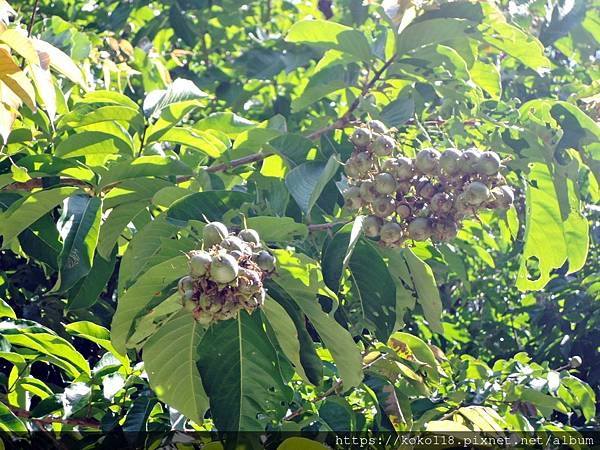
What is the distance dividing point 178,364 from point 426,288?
49 centimetres

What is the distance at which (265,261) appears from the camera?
1327 mm

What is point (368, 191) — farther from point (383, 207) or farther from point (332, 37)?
point (332, 37)

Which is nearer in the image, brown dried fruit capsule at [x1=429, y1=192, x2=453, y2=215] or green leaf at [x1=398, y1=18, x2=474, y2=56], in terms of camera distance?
brown dried fruit capsule at [x1=429, y1=192, x2=453, y2=215]

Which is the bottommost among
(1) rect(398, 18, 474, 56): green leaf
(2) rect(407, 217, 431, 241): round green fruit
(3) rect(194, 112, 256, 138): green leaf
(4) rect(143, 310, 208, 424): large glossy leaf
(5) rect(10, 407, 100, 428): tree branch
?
(5) rect(10, 407, 100, 428): tree branch

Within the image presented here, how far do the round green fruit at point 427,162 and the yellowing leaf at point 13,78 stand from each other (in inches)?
25.8

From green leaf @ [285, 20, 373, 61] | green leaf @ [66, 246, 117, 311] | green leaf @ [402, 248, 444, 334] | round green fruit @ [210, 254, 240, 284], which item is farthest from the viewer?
green leaf @ [285, 20, 373, 61]

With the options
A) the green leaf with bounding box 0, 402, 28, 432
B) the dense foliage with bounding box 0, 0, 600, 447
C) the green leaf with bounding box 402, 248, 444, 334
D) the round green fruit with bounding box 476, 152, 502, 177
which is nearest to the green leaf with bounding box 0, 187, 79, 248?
the dense foliage with bounding box 0, 0, 600, 447

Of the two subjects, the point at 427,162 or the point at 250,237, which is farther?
the point at 427,162

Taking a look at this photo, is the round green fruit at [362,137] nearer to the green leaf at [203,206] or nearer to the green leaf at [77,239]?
the green leaf at [203,206]

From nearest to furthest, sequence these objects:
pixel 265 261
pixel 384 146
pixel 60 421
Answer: pixel 265 261, pixel 384 146, pixel 60 421

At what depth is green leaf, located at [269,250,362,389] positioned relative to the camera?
1411 millimetres

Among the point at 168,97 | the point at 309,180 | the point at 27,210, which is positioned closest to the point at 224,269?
the point at 309,180

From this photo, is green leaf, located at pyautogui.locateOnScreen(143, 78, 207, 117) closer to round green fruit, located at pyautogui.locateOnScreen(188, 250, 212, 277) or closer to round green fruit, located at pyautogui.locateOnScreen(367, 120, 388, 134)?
round green fruit, located at pyautogui.locateOnScreen(367, 120, 388, 134)

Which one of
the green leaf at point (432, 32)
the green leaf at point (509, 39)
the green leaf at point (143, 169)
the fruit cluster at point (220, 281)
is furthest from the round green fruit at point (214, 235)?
the green leaf at point (509, 39)
